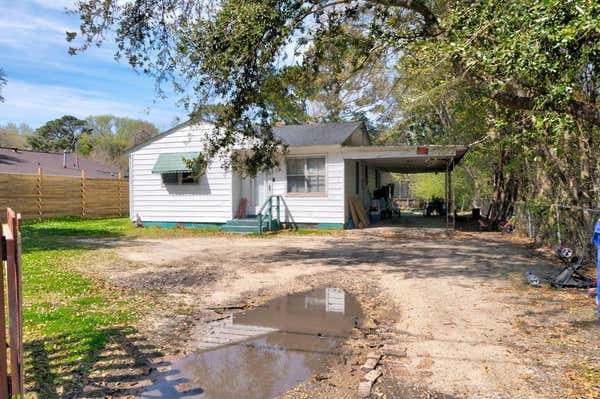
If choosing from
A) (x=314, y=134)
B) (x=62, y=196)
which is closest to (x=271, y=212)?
(x=314, y=134)

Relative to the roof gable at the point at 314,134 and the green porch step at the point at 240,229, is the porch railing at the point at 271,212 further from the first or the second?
the roof gable at the point at 314,134

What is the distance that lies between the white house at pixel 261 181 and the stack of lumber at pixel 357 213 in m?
0.32

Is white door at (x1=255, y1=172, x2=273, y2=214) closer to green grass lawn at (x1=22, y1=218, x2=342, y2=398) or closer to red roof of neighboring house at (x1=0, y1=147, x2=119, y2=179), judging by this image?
green grass lawn at (x1=22, y1=218, x2=342, y2=398)

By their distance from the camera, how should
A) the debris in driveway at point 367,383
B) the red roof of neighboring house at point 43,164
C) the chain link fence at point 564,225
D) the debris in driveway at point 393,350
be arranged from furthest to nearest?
1. the red roof of neighboring house at point 43,164
2. the chain link fence at point 564,225
3. the debris in driveway at point 393,350
4. the debris in driveway at point 367,383

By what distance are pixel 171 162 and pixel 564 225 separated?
473 inches

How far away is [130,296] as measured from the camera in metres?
5.70

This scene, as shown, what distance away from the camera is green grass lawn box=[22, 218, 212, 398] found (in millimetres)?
3348

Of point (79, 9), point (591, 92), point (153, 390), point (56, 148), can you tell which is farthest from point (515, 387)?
point (56, 148)

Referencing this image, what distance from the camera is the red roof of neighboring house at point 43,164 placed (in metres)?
19.4

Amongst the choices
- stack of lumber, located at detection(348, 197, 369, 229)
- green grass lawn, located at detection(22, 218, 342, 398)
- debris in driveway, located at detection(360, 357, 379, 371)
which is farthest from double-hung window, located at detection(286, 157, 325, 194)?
debris in driveway, located at detection(360, 357, 379, 371)

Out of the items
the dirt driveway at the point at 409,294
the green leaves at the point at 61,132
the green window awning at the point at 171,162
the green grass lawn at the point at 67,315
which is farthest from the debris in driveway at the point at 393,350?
the green leaves at the point at 61,132

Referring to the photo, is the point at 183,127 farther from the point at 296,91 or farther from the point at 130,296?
the point at 130,296

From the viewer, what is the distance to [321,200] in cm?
1362

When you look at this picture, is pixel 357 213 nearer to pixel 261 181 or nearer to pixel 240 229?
pixel 261 181
